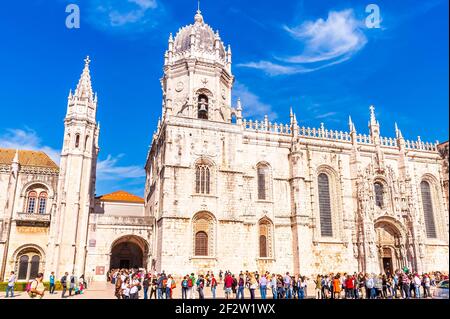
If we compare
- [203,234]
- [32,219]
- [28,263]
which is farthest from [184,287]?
[32,219]

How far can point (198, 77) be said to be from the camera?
119ft

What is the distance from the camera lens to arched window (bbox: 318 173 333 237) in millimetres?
35500

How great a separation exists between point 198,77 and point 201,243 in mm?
15312

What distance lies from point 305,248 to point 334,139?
11.6m

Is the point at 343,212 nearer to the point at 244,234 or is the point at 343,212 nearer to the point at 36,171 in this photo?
the point at 244,234

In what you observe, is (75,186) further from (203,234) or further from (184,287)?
(184,287)

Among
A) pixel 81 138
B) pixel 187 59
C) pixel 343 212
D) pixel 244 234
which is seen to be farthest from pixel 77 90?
pixel 343 212

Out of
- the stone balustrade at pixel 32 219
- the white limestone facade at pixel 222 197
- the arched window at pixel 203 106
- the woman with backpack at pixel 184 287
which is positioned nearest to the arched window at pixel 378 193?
the white limestone facade at pixel 222 197

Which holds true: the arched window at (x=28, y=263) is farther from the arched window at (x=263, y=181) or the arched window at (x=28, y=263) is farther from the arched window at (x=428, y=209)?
the arched window at (x=428, y=209)

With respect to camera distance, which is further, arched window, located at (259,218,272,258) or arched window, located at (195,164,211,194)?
arched window, located at (259,218,272,258)

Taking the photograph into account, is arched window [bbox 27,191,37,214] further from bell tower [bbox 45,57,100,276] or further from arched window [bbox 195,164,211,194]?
arched window [bbox 195,164,211,194]

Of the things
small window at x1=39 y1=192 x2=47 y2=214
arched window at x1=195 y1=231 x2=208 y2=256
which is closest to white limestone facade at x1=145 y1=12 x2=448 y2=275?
arched window at x1=195 y1=231 x2=208 y2=256

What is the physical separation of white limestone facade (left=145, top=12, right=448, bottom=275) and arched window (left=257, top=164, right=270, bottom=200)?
9 centimetres

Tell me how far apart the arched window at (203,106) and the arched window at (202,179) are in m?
5.84
